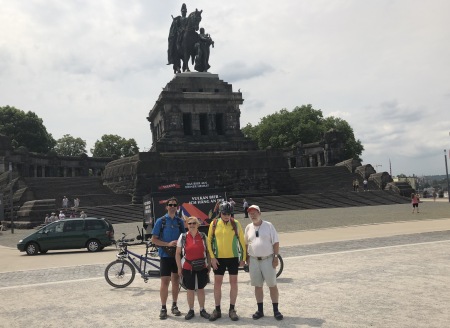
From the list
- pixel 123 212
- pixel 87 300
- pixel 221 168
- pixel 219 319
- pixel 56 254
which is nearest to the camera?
pixel 219 319

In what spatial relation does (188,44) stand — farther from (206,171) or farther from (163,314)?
(163,314)

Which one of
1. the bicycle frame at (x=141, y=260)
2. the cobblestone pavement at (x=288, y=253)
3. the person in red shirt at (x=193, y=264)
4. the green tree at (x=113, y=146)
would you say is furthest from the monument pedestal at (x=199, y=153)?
the green tree at (x=113, y=146)

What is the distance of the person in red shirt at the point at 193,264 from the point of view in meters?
7.02

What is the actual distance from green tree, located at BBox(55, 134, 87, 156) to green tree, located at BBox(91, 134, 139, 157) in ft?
18.1

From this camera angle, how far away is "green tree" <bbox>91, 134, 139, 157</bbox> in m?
96.9

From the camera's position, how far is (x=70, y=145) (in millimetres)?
102188

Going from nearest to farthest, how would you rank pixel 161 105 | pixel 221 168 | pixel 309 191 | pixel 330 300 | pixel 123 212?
pixel 330 300
pixel 123 212
pixel 221 168
pixel 309 191
pixel 161 105

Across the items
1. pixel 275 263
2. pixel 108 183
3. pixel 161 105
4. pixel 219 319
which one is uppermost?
pixel 161 105

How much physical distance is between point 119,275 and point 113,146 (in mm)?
90657

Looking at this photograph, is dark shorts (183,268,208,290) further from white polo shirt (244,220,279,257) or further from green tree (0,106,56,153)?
green tree (0,106,56,153)

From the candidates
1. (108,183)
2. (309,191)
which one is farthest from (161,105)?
(309,191)

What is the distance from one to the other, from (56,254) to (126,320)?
11.4m

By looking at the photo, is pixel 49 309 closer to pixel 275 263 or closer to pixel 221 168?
pixel 275 263

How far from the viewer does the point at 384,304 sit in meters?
7.22
